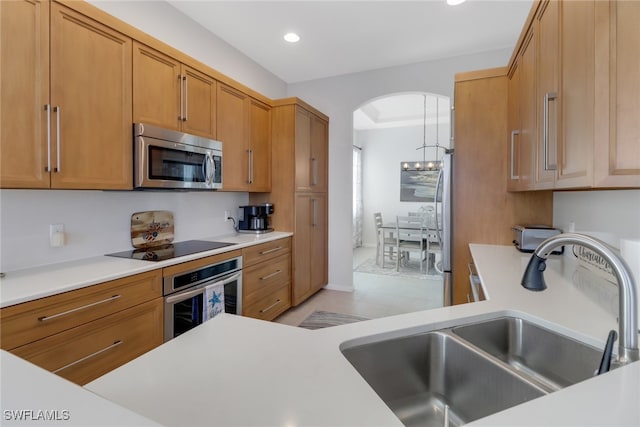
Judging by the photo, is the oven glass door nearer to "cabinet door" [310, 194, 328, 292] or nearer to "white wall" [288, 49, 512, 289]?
"cabinet door" [310, 194, 328, 292]

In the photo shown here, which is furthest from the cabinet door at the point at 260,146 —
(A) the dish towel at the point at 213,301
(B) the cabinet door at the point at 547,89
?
A: (B) the cabinet door at the point at 547,89

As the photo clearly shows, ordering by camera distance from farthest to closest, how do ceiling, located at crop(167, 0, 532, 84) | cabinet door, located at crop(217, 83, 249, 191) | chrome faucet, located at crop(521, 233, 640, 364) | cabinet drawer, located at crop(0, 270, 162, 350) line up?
cabinet door, located at crop(217, 83, 249, 191) → ceiling, located at crop(167, 0, 532, 84) → cabinet drawer, located at crop(0, 270, 162, 350) → chrome faucet, located at crop(521, 233, 640, 364)

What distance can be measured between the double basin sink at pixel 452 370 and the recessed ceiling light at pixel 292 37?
3083 mm

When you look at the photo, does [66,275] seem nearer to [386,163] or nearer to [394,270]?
[394,270]

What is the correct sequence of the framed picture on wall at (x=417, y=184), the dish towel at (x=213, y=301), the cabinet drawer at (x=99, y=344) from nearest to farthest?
the cabinet drawer at (x=99, y=344), the dish towel at (x=213, y=301), the framed picture on wall at (x=417, y=184)

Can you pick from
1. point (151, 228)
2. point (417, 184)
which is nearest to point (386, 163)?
point (417, 184)

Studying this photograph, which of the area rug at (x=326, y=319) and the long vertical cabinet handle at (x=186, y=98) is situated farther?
the area rug at (x=326, y=319)

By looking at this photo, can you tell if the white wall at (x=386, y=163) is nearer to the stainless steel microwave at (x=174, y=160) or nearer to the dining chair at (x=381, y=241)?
the dining chair at (x=381, y=241)

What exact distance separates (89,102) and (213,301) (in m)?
1.48

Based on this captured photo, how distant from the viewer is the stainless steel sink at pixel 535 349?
0.91 meters

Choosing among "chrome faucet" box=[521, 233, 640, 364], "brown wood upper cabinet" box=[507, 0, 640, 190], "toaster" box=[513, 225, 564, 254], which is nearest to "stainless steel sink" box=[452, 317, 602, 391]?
"chrome faucet" box=[521, 233, 640, 364]

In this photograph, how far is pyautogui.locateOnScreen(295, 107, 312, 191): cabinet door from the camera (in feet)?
11.0

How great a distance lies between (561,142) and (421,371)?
3.47 feet

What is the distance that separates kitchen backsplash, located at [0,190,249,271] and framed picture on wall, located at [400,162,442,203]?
5.28m
